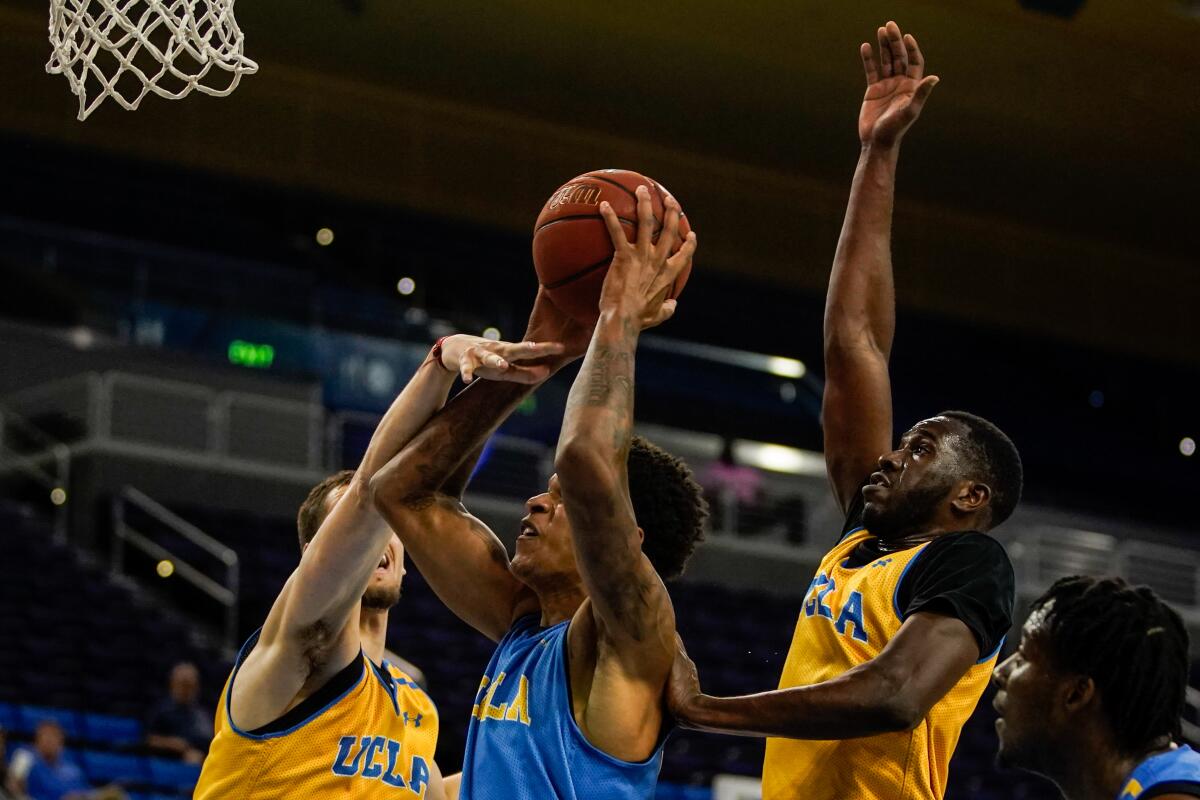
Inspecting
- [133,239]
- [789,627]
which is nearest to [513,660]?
[789,627]

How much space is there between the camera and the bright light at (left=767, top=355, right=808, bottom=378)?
1770cm

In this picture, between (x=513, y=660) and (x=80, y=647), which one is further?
(x=80, y=647)

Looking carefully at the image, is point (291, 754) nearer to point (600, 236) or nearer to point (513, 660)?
point (513, 660)

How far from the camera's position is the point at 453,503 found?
12.1 ft

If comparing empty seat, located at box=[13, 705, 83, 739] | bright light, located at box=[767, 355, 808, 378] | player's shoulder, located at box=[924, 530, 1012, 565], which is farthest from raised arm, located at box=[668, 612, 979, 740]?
bright light, located at box=[767, 355, 808, 378]

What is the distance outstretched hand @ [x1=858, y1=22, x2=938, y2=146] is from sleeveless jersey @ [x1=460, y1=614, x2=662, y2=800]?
1651 mm

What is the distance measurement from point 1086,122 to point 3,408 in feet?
33.4

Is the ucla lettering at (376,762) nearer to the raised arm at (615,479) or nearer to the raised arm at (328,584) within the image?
the raised arm at (328,584)

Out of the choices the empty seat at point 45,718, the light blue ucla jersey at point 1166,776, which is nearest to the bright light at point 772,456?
the empty seat at point 45,718

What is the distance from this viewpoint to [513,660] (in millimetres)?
3305

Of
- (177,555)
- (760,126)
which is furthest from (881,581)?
(760,126)

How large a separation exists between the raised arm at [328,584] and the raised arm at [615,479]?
64 centimetres

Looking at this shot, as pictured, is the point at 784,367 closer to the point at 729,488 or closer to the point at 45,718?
the point at 729,488

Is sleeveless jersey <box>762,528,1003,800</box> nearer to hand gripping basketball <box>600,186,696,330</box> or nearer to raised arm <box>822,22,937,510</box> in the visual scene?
raised arm <box>822,22,937,510</box>
